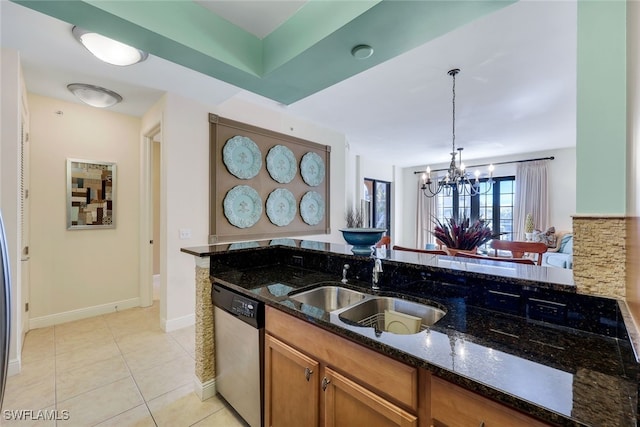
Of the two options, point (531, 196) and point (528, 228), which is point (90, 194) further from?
point (531, 196)

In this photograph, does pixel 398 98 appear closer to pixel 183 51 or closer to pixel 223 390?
pixel 183 51

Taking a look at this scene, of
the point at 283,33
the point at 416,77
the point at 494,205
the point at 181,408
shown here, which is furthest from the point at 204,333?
the point at 494,205

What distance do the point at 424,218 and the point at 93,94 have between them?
24.0 feet

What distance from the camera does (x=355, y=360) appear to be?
1.04m

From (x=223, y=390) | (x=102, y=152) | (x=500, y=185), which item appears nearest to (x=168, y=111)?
(x=102, y=152)

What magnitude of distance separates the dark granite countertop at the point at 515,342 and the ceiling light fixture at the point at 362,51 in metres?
1.31

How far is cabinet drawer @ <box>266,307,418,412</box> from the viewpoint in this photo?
0.89m

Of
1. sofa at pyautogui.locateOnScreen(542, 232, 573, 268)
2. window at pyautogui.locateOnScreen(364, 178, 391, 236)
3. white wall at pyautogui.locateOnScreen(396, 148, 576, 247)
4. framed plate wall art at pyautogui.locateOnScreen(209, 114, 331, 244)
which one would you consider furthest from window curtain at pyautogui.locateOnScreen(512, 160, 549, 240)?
framed plate wall art at pyautogui.locateOnScreen(209, 114, 331, 244)

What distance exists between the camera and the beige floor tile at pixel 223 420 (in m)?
1.68

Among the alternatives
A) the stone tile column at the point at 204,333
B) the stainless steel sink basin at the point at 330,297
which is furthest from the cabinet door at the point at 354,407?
the stone tile column at the point at 204,333

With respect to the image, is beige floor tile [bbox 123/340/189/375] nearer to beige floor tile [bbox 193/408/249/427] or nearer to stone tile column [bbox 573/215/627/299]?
beige floor tile [bbox 193/408/249/427]

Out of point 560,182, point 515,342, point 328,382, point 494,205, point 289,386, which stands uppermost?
point 560,182

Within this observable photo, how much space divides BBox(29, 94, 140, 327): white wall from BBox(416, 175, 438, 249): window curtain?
669 centimetres

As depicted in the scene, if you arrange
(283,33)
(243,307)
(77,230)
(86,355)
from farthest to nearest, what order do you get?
(77,230) → (86,355) → (283,33) → (243,307)
